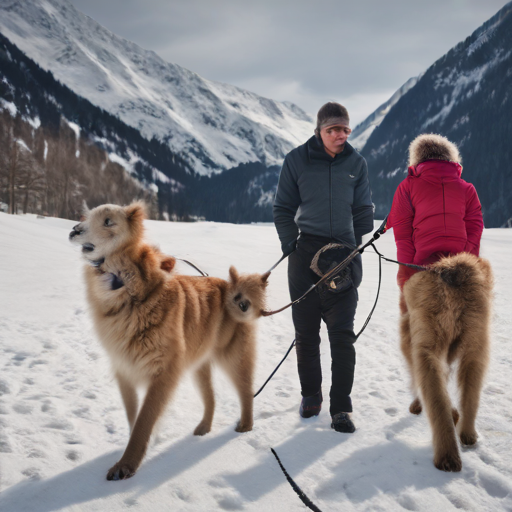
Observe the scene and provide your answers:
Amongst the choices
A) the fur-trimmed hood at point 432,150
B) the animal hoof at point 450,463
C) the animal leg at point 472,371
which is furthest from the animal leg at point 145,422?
the fur-trimmed hood at point 432,150

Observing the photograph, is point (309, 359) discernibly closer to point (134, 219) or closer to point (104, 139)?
point (134, 219)

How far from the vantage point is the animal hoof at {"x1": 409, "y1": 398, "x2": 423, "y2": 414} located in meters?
3.01

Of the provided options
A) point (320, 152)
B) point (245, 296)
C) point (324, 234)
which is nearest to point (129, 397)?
point (245, 296)

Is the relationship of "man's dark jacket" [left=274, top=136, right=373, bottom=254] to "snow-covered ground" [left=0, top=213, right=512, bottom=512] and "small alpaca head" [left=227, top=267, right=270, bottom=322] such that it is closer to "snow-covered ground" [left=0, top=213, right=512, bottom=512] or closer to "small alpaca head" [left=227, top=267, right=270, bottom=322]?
"small alpaca head" [left=227, top=267, right=270, bottom=322]

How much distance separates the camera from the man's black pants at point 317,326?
295 centimetres

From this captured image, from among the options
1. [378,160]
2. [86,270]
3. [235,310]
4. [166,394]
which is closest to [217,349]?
[235,310]

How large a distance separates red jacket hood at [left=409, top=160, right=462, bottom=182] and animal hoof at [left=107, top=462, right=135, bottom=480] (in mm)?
2784

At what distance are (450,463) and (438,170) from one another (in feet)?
6.35

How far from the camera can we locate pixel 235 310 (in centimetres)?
288

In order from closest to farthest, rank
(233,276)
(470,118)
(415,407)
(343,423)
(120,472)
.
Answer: (120,472) → (343,423) → (233,276) → (415,407) → (470,118)

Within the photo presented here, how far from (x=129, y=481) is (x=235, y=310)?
51.2 inches

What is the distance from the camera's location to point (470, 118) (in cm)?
10400

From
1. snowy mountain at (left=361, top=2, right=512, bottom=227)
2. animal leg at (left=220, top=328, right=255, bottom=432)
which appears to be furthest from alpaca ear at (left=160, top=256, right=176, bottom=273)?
snowy mountain at (left=361, top=2, right=512, bottom=227)

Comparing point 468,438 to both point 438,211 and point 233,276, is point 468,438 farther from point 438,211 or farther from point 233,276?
point 233,276
